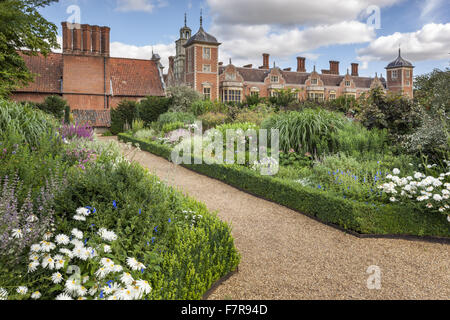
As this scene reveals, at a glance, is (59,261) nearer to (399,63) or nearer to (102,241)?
(102,241)

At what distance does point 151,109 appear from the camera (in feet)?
62.9

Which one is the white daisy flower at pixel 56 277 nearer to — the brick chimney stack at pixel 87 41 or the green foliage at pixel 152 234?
the green foliage at pixel 152 234

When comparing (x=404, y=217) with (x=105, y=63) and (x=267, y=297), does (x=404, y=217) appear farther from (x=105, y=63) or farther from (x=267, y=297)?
(x=105, y=63)

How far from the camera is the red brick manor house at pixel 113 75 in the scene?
25.8 metres

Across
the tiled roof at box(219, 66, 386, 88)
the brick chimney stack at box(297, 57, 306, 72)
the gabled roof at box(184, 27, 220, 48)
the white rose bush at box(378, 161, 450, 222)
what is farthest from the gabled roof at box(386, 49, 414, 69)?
the white rose bush at box(378, 161, 450, 222)

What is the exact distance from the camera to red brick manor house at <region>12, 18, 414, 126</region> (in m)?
25.8

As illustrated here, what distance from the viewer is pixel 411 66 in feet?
156

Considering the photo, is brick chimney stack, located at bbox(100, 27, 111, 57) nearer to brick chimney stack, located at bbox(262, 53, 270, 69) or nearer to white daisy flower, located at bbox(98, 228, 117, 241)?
brick chimney stack, located at bbox(262, 53, 270, 69)

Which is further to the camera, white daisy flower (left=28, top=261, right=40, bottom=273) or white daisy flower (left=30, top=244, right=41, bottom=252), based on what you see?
white daisy flower (left=30, top=244, right=41, bottom=252)

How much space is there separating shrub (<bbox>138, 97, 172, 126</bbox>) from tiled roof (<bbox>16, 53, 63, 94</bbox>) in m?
11.1

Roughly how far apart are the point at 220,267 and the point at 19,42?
15436 millimetres

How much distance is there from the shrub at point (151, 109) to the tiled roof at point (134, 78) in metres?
9.54

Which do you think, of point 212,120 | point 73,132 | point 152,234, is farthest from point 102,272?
point 212,120

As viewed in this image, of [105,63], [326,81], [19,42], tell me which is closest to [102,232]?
[19,42]
